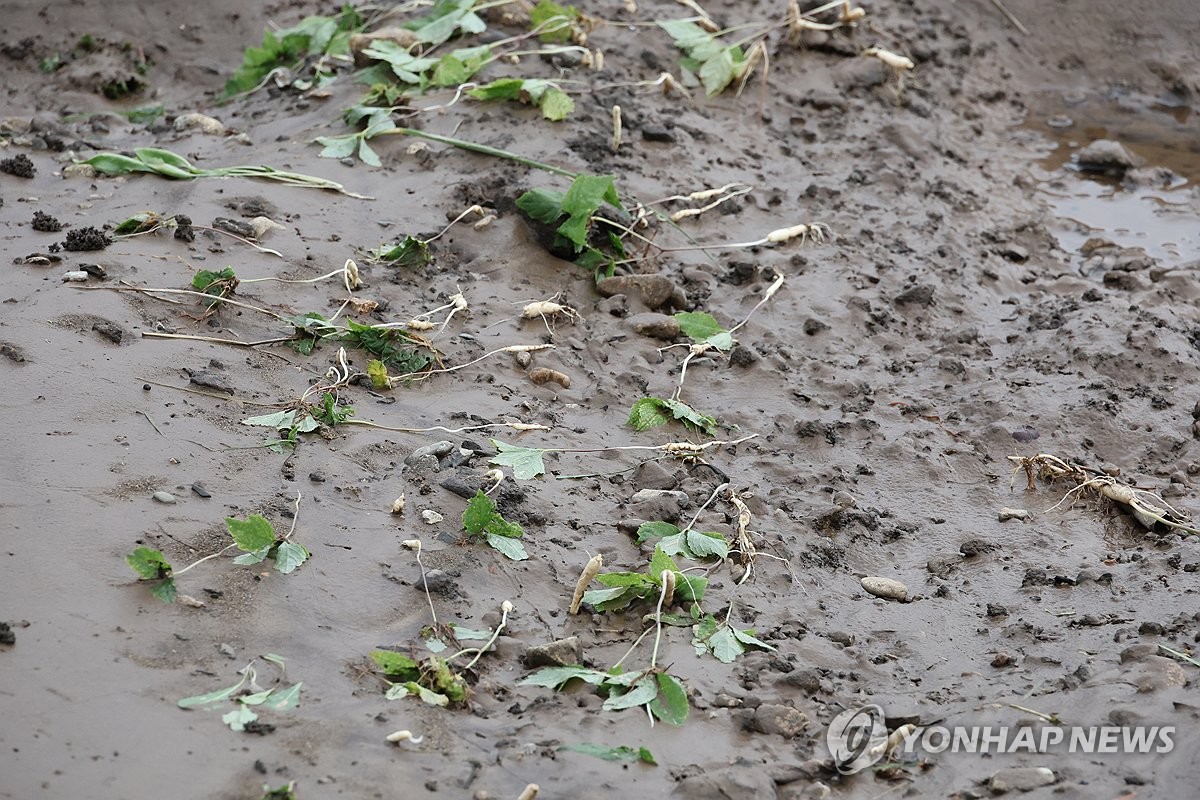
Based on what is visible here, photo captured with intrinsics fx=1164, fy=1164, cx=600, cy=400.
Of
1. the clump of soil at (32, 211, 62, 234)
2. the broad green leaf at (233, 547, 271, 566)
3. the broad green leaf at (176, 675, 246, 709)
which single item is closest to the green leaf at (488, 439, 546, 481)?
the broad green leaf at (233, 547, 271, 566)

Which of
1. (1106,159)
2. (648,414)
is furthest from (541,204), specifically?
(1106,159)

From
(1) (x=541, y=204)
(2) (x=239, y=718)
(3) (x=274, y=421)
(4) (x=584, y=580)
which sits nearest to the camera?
(2) (x=239, y=718)

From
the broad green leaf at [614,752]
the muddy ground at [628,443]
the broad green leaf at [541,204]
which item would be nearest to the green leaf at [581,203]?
the broad green leaf at [541,204]

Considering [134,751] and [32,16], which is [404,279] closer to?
[134,751]

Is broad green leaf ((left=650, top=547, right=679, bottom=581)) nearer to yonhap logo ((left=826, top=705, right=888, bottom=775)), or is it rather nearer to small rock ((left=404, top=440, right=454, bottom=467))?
yonhap logo ((left=826, top=705, right=888, bottom=775))

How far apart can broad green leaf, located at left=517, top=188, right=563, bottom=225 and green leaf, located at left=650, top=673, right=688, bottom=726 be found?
8.21 ft

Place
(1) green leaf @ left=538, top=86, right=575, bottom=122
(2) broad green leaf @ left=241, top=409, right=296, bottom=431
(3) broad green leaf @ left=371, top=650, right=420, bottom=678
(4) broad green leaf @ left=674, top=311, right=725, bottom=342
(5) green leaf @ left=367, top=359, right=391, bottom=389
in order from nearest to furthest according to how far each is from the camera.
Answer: (3) broad green leaf @ left=371, top=650, right=420, bottom=678
(2) broad green leaf @ left=241, top=409, right=296, bottom=431
(5) green leaf @ left=367, top=359, right=391, bottom=389
(4) broad green leaf @ left=674, top=311, right=725, bottom=342
(1) green leaf @ left=538, top=86, right=575, bottom=122

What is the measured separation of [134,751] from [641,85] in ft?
15.3

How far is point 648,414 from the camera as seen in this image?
426 cm

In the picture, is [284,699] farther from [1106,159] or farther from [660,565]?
[1106,159]

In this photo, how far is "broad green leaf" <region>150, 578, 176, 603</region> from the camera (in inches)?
118

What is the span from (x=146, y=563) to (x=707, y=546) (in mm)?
1610

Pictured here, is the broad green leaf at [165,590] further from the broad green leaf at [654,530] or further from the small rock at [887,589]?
the small rock at [887,589]

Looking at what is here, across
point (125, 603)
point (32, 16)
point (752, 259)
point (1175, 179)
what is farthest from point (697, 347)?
point (32, 16)
